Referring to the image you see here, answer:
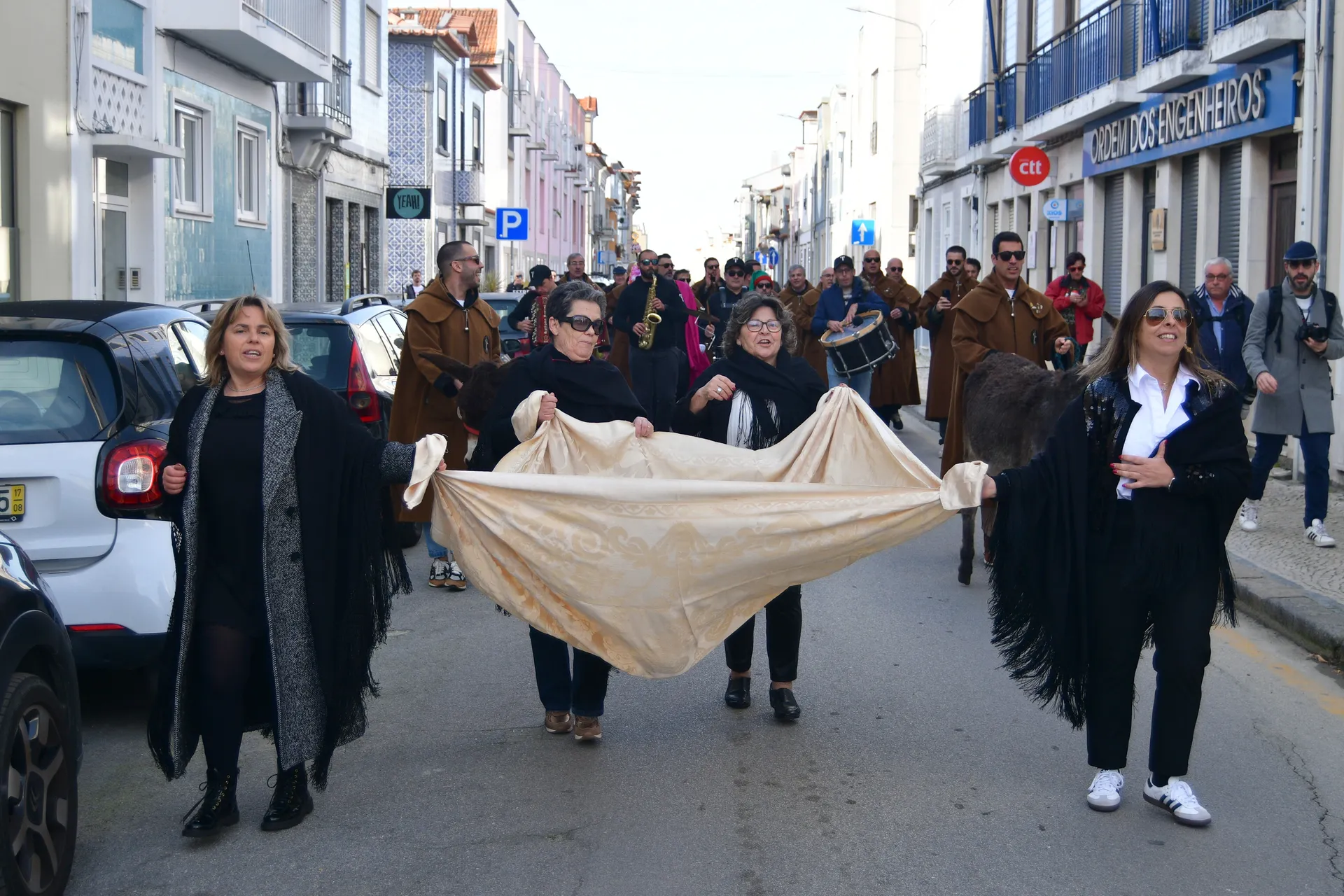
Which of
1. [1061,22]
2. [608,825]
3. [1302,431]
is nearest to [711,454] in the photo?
[608,825]

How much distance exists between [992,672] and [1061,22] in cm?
2110

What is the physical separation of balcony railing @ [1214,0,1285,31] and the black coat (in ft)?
42.7

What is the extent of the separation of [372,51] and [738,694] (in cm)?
2747

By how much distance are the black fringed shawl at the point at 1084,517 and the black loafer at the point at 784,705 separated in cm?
124

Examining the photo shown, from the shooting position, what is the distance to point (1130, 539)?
491 cm

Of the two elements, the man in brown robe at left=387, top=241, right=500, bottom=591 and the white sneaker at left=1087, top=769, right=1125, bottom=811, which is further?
the man in brown robe at left=387, top=241, right=500, bottom=591

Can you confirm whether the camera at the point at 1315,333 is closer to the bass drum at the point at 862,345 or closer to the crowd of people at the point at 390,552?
the bass drum at the point at 862,345

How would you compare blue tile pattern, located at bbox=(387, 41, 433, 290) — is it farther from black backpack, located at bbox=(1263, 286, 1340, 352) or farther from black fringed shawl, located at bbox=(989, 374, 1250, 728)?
black fringed shawl, located at bbox=(989, 374, 1250, 728)

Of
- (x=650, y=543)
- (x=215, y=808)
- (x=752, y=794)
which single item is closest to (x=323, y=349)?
(x=650, y=543)

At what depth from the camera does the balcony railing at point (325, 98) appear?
26094 mm

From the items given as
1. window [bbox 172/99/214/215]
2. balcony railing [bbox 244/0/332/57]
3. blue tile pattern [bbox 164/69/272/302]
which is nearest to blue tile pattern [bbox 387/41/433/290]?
balcony railing [bbox 244/0/332/57]

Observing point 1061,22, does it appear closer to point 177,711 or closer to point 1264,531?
point 1264,531

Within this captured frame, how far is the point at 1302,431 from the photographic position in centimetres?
1011

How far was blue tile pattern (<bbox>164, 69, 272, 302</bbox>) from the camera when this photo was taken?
19719mm
